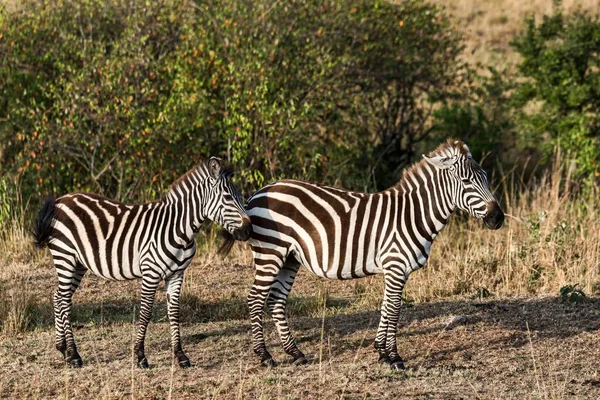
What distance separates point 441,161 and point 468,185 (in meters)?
0.31

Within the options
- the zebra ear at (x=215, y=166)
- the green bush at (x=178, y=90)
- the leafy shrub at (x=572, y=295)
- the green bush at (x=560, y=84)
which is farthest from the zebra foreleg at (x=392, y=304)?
the green bush at (x=560, y=84)

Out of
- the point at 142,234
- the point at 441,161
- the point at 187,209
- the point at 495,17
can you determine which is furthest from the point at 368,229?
the point at 495,17

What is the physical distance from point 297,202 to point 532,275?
14.1 feet

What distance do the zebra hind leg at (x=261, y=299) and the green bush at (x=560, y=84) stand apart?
9.86 meters

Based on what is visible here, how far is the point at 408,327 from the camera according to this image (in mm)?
9570

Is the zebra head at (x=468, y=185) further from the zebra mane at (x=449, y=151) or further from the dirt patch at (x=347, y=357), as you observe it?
the dirt patch at (x=347, y=357)

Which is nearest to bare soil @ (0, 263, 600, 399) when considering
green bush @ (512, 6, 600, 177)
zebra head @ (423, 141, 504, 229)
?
zebra head @ (423, 141, 504, 229)

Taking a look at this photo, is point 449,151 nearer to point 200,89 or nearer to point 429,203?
point 429,203

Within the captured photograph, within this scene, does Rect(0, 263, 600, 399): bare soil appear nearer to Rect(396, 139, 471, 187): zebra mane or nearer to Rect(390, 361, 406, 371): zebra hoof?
Rect(390, 361, 406, 371): zebra hoof

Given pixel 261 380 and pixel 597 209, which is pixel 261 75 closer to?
pixel 597 209

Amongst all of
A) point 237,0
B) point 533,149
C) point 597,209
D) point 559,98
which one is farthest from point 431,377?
point 533,149

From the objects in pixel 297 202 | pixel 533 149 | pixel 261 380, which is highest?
pixel 533 149

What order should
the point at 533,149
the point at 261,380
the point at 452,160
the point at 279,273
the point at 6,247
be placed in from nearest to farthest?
1. the point at 261,380
2. the point at 452,160
3. the point at 279,273
4. the point at 6,247
5. the point at 533,149

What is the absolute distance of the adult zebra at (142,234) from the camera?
814 cm
